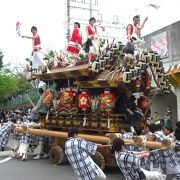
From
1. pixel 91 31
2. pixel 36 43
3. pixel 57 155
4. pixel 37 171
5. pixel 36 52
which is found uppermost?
pixel 91 31

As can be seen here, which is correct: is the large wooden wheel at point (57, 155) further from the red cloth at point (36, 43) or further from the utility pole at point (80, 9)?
the utility pole at point (80, 9)

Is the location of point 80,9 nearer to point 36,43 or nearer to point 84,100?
point 36,43

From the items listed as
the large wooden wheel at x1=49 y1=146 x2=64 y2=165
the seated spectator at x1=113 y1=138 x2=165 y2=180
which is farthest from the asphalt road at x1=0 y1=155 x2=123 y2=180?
the seated spectator at x1=113 y1=138 x2=165 y2=180

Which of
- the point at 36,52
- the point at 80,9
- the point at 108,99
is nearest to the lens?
the point at 108,99

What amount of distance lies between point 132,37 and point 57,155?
371 cm

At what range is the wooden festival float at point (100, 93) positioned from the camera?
9188mm

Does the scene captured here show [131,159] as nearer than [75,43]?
Yes

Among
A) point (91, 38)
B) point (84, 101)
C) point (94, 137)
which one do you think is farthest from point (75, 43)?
point (94, 137)

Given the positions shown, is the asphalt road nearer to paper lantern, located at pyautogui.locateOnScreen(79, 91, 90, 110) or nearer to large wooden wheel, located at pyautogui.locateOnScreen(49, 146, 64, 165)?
→ large wooden wheel, located at pyautogui.locateOnScreen(49, 146, 64, 165)

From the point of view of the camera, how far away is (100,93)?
405 inches

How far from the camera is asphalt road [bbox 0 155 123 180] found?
29.0 feet

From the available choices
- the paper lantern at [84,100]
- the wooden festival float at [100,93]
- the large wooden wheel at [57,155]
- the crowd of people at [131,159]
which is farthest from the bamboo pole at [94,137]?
the paper lantern at [84,100]

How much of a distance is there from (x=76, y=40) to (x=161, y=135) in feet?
16.5

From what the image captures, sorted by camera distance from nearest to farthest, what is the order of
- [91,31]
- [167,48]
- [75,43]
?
[91,31]
[75,43]
[167,48]
